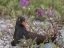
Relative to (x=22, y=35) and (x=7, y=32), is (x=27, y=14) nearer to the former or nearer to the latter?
(x=7, y=32)

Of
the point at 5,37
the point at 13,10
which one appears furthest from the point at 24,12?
the point at 5,37

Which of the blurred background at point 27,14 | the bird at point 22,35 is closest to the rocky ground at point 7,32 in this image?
the blurred background at point 27,14

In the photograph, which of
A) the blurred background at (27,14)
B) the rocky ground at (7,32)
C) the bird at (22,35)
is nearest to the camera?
the bird at (22,35)

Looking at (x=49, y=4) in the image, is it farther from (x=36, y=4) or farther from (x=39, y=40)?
(x=39, y=40)

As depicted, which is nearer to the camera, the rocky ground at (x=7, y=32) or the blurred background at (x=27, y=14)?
the rocky ground at (x=7, y=32)

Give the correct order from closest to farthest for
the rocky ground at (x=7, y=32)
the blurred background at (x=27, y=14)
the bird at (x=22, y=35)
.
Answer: the bird at (x=22, y=35) < the rocky ground at (x=7, y=32) < the blurred background at (x=27, y=14)

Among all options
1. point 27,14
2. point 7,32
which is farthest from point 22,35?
point 27,14

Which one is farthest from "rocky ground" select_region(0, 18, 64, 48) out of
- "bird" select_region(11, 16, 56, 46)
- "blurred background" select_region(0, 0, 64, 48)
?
"bird" select_region(11, 16, 56, 46)

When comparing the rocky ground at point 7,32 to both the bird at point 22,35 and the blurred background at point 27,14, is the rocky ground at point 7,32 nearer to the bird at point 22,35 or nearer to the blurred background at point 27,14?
the blurred background at point 27,14

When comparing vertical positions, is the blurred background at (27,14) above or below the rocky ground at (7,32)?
above

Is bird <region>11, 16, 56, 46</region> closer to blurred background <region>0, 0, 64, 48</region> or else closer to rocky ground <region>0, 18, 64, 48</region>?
rocky ground <region>0, 18, 64, 48</region>

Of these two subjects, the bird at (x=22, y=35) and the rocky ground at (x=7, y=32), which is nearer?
the bird at (x=22, y=35)

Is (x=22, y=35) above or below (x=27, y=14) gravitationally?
below

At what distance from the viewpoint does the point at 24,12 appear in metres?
7.53
